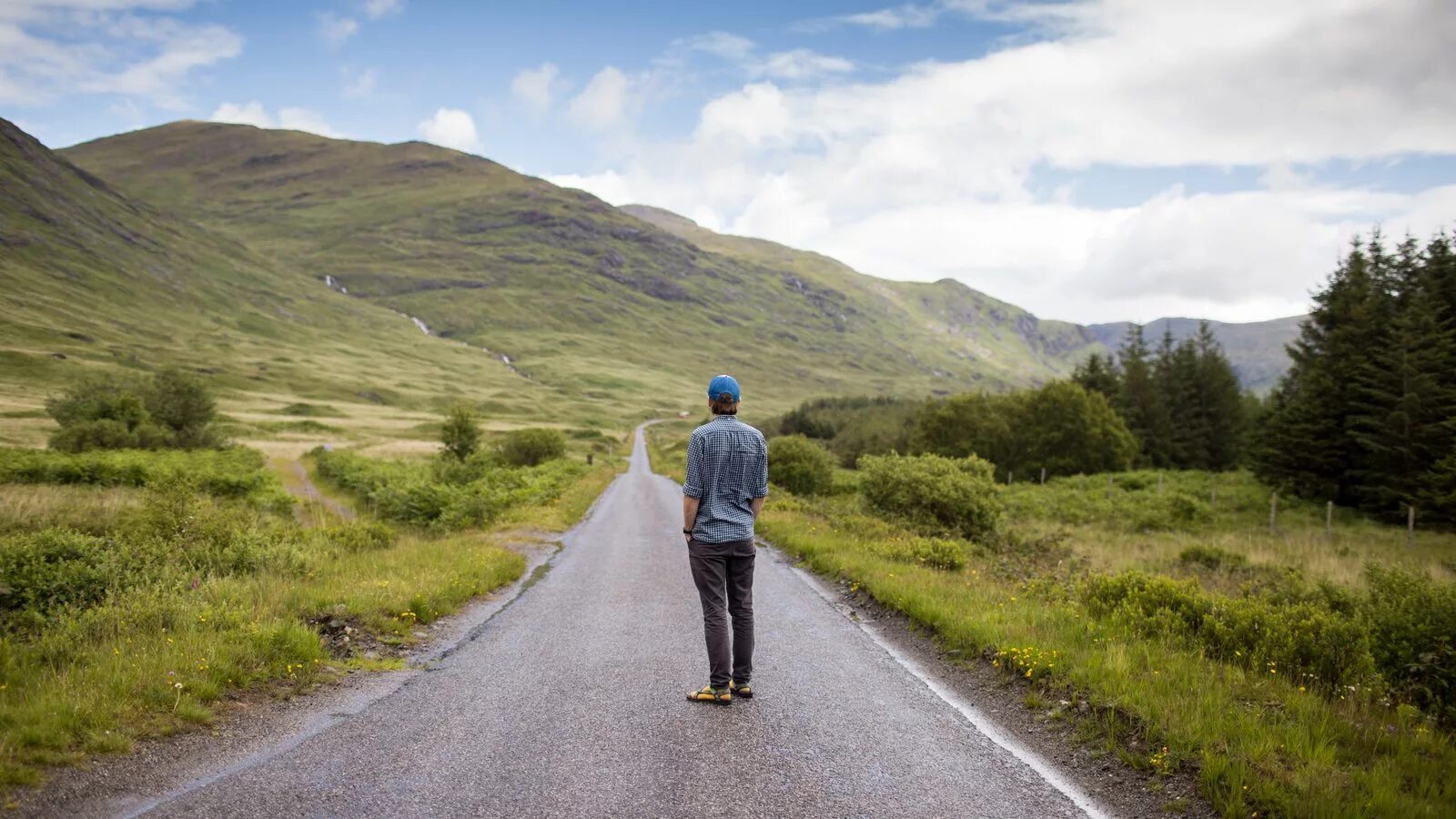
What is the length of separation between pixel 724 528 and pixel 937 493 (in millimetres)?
15104

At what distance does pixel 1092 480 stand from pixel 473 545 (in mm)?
42297

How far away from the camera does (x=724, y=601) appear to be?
7.08 m

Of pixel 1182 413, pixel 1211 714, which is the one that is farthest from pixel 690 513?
pixel 1182 413

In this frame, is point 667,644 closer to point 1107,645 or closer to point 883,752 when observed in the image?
point 883,752

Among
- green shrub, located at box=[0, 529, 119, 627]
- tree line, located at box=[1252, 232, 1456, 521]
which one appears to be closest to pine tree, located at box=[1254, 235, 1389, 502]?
tree line, located at box=[1252, 232, 1456, 521]

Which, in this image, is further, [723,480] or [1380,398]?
[1380,398]

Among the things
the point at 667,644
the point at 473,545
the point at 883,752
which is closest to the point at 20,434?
the point at 473,545

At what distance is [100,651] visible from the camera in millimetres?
6738

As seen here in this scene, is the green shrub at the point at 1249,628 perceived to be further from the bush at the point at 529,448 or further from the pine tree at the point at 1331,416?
the bush at the point at 529,448

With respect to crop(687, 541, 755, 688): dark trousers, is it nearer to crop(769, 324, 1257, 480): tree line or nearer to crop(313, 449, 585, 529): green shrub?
crop(313, 449, 585, 529): green shrub

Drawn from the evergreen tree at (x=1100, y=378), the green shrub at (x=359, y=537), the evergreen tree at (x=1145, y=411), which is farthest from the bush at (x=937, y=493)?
the evergreen tree at (x=1100, y=378)

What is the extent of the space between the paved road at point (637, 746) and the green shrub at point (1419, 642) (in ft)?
14.0

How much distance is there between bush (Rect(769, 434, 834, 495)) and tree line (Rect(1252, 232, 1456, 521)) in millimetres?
21705

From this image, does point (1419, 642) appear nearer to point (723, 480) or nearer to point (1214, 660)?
A: point (1214, 660)
